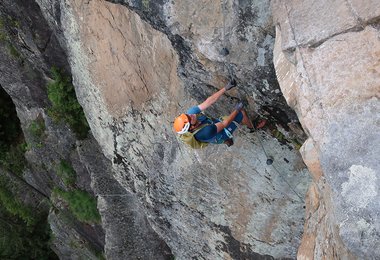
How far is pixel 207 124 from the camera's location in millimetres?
5949

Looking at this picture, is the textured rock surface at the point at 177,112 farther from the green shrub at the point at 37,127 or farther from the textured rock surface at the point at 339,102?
the green shrub at the point at 37,127

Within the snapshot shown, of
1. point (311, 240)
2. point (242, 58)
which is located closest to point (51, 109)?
point (242, 58)

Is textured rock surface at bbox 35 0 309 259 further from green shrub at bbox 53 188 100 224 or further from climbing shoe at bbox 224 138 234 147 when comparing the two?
green shrub at bbox 53 188 100 224

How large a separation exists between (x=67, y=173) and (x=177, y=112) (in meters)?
6.79

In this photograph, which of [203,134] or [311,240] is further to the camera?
[203,134]

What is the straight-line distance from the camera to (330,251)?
4309 millimetres

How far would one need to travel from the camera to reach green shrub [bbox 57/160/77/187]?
13031 millimetres

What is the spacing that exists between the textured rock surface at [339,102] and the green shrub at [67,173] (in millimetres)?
9224

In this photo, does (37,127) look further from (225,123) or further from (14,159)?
(225,123)

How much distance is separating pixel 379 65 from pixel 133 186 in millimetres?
6155

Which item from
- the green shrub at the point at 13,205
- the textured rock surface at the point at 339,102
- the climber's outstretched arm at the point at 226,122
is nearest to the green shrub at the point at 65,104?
the green shrub at the point at 13,205

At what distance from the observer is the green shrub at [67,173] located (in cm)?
1303

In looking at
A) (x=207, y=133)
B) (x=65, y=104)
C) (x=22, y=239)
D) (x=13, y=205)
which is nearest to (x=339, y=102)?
(x=207, y=133)

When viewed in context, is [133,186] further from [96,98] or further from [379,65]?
[379,65]
